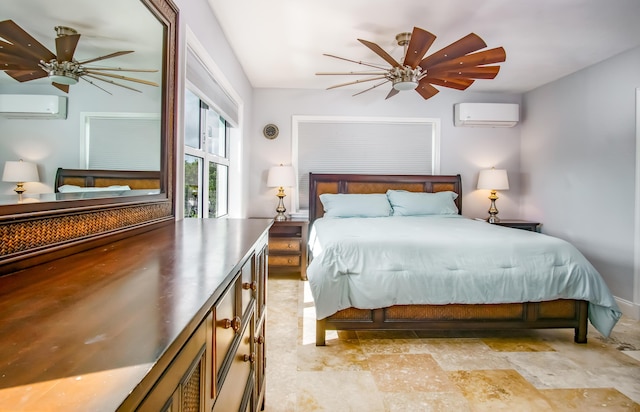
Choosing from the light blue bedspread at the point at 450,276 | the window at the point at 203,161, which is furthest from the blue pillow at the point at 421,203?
the window at the point at 203,161

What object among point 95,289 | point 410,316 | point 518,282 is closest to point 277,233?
point 410,316

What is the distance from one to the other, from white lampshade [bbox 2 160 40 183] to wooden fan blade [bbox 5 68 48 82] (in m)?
0.19

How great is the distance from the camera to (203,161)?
2951 mm

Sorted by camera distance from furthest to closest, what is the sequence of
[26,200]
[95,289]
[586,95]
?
[586,95]
[26,200]
[95,289]

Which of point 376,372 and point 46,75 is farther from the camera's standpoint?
point 376,372

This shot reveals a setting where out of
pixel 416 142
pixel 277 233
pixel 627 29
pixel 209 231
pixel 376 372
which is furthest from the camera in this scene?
pixel 416 142

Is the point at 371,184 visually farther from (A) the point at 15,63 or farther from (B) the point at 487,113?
(A) the point at 15,63

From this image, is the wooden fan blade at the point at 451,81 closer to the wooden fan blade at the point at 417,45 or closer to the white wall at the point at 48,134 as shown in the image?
the wooden fan blade at the point at 417,45

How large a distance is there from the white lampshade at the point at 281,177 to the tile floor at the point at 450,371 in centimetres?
190

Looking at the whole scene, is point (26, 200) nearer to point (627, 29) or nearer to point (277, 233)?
point (277, 233)

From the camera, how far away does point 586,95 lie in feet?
11.9

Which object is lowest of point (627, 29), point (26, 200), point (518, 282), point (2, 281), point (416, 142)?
point (518, 282)

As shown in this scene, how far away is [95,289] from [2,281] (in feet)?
0.73

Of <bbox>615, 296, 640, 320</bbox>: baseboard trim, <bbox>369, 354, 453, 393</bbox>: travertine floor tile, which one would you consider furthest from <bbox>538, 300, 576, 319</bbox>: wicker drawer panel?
<bbox>615, 296, 640, 320</bbox>: baseboard trim
